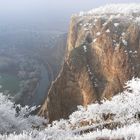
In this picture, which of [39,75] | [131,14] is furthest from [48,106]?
[39,75]

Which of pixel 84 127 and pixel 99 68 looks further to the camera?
pixel 99 68

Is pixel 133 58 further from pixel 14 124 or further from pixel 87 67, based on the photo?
pixel 14 124

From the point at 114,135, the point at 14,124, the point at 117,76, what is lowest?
the point at 117,76

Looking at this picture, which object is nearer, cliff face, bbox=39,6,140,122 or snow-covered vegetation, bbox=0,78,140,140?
snow-covered vegetation, bbox=0,78,140,140

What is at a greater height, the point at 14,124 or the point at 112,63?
the point at 14,124

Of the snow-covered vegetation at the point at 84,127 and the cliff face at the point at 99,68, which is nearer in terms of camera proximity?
the snow-covered vegetation at the point at 84,127

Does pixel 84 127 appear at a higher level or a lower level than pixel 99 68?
higher

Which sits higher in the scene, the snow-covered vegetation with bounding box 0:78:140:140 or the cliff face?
the snow-covered vegetation with bounding box 0:78:140:140

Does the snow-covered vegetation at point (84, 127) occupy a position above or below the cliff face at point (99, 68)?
above
